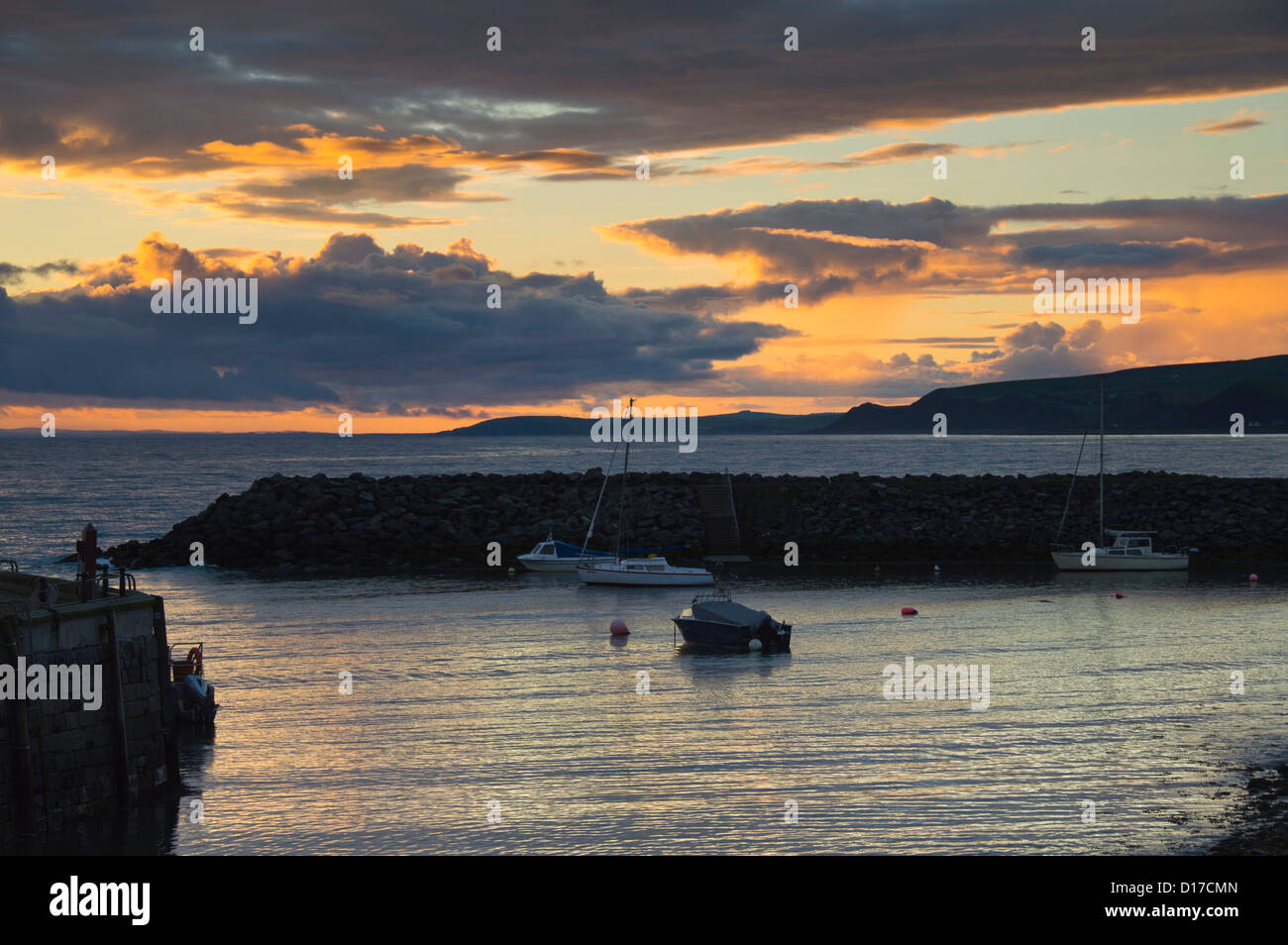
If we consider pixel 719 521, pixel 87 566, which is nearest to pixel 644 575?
pixel 719 521

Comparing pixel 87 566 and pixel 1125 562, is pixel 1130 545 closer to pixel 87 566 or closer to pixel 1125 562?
pixel 1125 562

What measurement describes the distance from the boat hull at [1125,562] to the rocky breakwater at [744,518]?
3.46 m

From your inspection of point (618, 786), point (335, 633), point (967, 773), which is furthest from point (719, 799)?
point (335, 633)

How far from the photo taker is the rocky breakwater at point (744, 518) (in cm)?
6400

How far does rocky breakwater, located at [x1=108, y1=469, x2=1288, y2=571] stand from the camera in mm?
64000

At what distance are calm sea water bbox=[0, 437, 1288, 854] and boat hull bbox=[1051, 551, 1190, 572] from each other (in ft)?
26.6

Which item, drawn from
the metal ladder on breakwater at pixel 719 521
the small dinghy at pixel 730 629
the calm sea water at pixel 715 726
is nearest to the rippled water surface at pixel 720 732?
the calm sea water at pixel 715 726

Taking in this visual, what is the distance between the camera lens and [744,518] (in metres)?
69.6

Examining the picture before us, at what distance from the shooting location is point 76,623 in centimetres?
2064

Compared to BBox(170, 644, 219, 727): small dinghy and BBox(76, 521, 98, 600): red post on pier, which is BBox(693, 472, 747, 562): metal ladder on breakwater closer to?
BBox(170, 644, 219, 727): small dinghy

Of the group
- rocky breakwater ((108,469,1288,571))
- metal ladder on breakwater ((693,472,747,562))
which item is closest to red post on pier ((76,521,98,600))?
rocky breakwater ((108,469,1288,571))

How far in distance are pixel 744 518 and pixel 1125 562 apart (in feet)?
68.5
